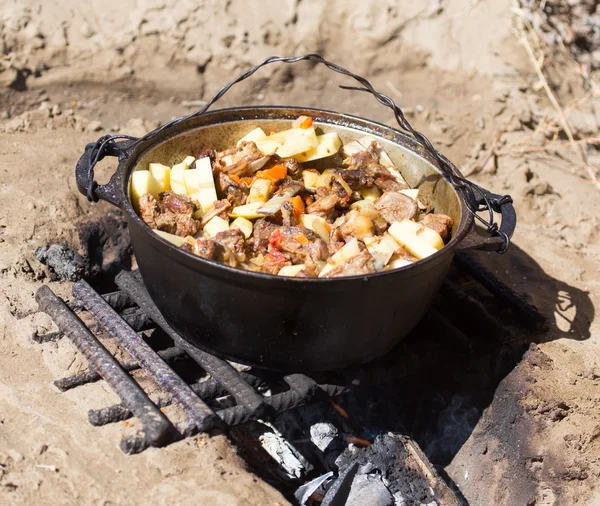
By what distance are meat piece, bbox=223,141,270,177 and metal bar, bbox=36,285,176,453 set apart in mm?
1037

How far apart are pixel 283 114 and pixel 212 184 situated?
0.62 m

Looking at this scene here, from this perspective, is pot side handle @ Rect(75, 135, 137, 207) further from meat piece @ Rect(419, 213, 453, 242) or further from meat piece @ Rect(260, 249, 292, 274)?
meat piece @ Rect(419, 213, 453, 242)

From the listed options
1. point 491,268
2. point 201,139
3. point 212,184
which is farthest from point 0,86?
point 491,268

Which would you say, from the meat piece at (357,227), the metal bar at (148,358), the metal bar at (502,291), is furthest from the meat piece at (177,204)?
the metal bar at (502,291)

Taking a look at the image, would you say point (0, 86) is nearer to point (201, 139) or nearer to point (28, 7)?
point (28, 7)

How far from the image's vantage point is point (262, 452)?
2.96 meters

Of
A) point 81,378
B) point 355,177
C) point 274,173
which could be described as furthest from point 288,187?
point 81,378

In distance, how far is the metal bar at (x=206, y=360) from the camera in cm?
260

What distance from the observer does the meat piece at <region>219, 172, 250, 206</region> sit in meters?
2.99

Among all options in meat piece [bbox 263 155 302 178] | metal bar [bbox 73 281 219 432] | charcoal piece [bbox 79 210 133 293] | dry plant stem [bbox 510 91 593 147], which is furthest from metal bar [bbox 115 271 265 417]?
dry plant stem [bbox 510 91 593 147]

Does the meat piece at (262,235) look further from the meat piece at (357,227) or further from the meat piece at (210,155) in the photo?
the meat piece at (210,155)

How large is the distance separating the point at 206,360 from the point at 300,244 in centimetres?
70

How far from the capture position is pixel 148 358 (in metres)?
2.75

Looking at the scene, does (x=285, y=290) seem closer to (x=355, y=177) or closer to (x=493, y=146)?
(x=355, y=177)
